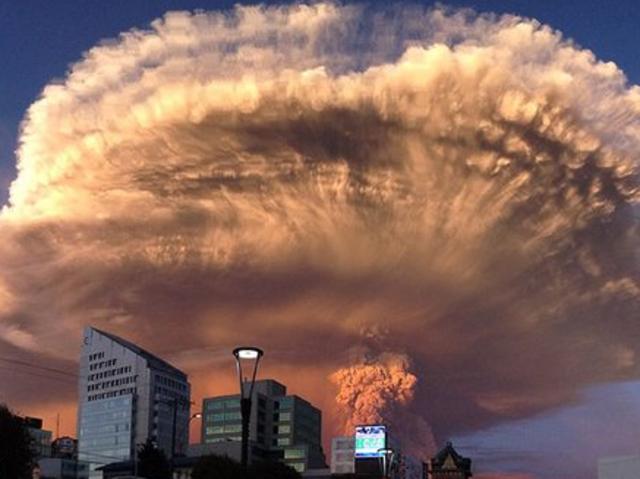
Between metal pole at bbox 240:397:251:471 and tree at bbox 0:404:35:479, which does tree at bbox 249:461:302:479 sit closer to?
tree at bbox 0:404:35:479

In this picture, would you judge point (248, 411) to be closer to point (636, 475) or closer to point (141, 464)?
point (636, 475)

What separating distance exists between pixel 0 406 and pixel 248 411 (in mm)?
47975

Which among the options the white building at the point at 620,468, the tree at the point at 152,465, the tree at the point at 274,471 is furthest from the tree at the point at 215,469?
the white building at the point at 620,468

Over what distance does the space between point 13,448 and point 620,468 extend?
47357 millimetres

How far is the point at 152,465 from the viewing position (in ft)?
400

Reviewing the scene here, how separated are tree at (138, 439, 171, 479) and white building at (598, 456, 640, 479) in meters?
65.5

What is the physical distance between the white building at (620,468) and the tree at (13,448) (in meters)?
45.4

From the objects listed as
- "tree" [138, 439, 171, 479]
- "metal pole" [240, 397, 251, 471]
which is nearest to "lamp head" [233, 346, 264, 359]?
"metal pole" [240, 397, 251, 471]

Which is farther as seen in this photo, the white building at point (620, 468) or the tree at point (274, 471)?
the tree at point (274, 471)

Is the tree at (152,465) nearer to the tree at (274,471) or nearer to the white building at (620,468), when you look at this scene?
the tree at (274,471)

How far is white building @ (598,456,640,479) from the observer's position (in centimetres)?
6556

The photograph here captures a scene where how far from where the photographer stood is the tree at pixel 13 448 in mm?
79188

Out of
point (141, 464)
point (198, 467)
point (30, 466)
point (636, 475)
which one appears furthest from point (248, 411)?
point (141, 464)

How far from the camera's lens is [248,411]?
4125 cm
